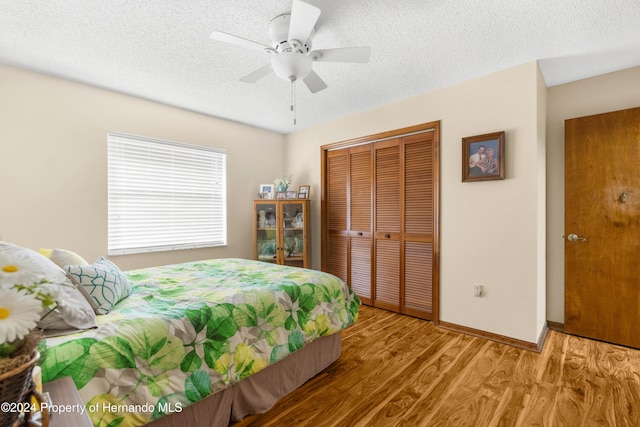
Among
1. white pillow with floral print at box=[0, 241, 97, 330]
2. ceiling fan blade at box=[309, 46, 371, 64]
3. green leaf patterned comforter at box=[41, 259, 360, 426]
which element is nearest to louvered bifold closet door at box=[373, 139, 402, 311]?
green leaf patterned comforter at box=[41, 259, 360, 426]

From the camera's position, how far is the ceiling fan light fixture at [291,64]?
1.87 m

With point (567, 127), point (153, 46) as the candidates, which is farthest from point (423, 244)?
point (153, 46)

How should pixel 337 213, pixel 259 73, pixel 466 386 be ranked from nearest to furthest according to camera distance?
pixel 466 386 → pixel 259 73 → pixel 337 213

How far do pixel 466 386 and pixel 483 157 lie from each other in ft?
6.33

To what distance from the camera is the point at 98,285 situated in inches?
59.1

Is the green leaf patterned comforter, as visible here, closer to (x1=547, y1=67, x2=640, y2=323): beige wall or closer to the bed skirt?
the bed skirt

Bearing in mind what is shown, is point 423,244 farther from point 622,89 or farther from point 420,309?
point 622,89

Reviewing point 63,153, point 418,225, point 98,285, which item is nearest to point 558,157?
point 418,225

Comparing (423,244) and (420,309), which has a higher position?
(423,244)

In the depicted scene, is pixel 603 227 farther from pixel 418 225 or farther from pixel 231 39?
pixel 231 39

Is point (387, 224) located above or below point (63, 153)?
below

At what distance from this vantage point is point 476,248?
2.81m

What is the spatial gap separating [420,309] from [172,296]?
2566 millimetres

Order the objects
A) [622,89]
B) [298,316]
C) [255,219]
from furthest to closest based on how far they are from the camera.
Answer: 1. [255,219]
2. [622,89]
3. [298,316]
